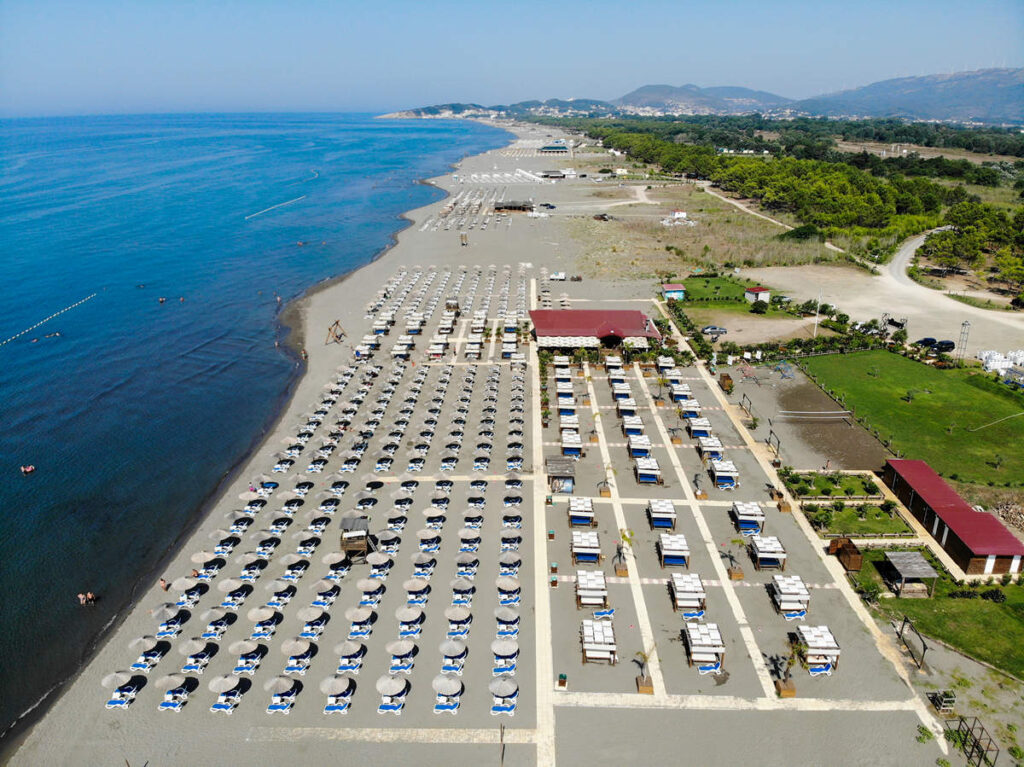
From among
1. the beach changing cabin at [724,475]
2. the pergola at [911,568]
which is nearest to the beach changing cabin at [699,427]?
the beach changing cabin at [724,475]

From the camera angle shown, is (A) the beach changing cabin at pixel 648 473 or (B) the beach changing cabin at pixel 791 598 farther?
(A) the beach changing cabin at pixel 648 473

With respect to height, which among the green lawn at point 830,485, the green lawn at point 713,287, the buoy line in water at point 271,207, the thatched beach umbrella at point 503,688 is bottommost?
the green lawn at point 830,485

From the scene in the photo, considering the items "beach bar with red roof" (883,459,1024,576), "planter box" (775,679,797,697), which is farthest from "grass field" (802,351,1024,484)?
"planter box" (775,679,797,697)

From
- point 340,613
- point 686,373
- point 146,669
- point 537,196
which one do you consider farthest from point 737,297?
point 537,196

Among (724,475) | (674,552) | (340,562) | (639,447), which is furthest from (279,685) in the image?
(724,475)

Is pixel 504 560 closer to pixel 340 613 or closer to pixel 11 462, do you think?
pixel 340 613

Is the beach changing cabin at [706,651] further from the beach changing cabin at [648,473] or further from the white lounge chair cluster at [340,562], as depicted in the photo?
the beach changing cabin at [648,473]
